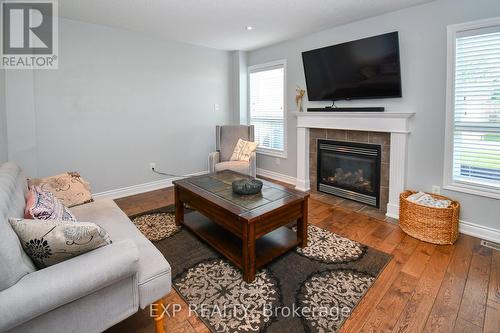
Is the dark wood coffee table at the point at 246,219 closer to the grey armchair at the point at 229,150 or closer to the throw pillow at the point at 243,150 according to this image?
the grey armchair at the point at 229,150

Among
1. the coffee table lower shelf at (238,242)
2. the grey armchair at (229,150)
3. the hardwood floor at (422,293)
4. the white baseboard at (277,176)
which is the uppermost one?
the grey armchair at (229,150)

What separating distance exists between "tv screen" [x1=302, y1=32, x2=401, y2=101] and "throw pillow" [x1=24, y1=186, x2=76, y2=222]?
130 inches

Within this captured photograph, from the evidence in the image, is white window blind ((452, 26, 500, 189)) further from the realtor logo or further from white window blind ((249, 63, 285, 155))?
the realtor logo

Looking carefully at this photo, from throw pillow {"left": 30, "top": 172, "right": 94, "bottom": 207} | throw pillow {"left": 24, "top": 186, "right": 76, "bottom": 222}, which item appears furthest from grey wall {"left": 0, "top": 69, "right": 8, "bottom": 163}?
throw pillow {"left": 24, "top": 186, "right": 76, "bottom": 222}

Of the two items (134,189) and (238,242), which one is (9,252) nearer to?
(238,242)

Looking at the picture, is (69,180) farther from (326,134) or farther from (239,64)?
(239,64)

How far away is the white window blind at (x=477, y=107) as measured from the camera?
2467 millimetres

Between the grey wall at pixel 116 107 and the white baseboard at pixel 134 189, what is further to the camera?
the white baseboard at pixel 134 189

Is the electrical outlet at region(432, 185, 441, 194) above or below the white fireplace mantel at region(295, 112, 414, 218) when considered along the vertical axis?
below

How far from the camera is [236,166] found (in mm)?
4074

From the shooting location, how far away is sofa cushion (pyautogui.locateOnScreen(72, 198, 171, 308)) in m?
1.41

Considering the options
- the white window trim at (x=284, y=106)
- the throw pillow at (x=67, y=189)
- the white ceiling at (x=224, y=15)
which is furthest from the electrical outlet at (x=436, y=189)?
the throw pillow at (x=67, y=189)

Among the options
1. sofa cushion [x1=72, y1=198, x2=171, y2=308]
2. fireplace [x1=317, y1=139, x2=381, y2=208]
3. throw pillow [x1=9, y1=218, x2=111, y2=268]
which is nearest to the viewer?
throw pillow [x1=9, y1=218, x2=111, y2=268]

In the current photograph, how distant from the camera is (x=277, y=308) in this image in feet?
5.76
